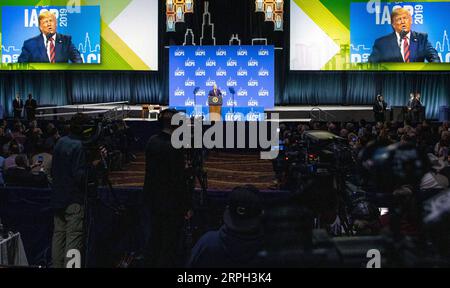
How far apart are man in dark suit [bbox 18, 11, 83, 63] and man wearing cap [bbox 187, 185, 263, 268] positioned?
61.3 ft

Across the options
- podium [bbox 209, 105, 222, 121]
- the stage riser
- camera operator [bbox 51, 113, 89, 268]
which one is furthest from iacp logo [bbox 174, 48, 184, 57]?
camera operator [bbox 51, 113, 89, 268]

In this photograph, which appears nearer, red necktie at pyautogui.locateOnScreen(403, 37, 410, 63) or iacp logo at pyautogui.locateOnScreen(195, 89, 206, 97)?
red necktie at pyautogui.locateOnScreen(403, 37, 410, 63)

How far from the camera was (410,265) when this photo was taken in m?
2.20

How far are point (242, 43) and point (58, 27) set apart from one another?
6.51 meters

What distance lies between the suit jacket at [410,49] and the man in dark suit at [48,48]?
1011 centimetres

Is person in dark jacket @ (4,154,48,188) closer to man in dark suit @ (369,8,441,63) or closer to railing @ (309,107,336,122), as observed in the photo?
railing @ (309,107,336,122)

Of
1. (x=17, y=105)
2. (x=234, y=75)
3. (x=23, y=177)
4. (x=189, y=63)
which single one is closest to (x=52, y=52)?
(x=17, y=105)

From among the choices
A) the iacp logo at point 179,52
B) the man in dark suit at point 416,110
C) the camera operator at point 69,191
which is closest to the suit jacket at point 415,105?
the man in dark suit at point 416,110

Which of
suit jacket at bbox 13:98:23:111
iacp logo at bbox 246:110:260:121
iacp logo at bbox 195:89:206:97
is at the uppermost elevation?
iacp logo at bbox 195:89:206:97

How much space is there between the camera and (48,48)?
2080cm

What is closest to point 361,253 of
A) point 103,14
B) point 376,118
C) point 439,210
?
point 439,210

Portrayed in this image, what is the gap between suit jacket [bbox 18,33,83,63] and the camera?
20.8m

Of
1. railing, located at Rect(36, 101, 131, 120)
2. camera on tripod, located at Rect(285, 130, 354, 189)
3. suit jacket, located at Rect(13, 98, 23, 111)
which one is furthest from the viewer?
suit jacket, located at Rect(13, 98, 23, 111)

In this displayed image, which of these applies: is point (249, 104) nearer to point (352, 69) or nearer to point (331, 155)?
point (352, 69)
